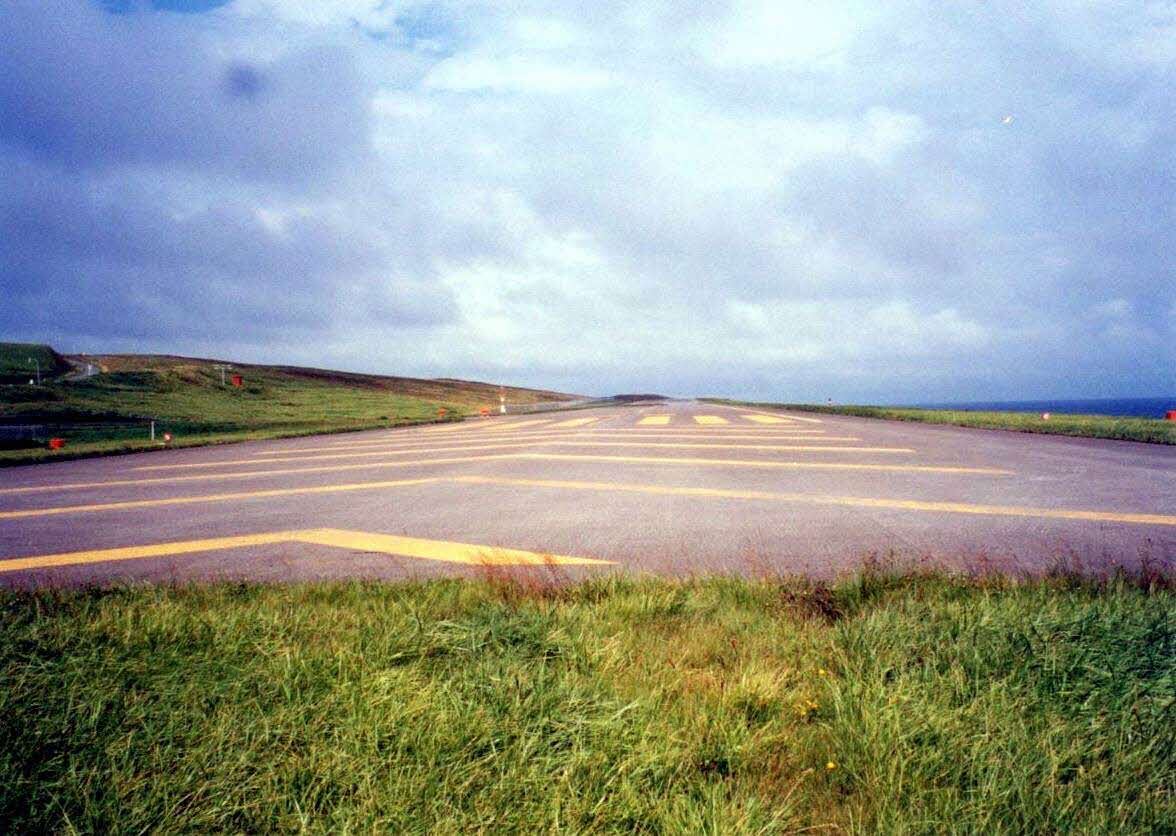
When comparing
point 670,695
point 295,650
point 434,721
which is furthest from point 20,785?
point 670,695

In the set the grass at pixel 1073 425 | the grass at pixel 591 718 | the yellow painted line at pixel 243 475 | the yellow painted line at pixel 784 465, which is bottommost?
the yellow painted line at pixel 243 475

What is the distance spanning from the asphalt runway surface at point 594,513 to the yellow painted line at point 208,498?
59 millimetres

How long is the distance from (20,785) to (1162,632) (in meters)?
4.88

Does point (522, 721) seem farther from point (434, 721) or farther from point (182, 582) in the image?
point (182, 582)

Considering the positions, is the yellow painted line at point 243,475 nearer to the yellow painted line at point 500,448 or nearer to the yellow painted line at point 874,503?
the yellow painted line at point 500,448

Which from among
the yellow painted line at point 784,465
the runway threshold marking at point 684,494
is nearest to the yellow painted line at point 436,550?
the runway threshold marking at point 684,494

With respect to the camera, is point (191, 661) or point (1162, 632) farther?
point (1162, 632)

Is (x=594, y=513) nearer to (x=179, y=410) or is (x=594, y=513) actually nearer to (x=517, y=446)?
(x=517, y=446)

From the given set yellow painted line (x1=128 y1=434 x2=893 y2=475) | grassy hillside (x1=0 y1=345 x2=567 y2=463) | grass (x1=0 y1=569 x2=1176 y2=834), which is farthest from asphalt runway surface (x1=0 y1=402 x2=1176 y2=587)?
grassy hillside (x1=0 y1=345 x2=567 y2=463)

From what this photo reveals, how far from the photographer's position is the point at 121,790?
6.03 ft

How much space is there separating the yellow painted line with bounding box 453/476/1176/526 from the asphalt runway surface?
4 cm

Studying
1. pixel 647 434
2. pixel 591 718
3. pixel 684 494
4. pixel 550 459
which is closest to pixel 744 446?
pixel 647 434

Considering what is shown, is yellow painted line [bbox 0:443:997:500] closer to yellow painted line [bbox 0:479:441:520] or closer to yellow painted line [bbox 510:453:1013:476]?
yellow painted line [bbox 510:453:1013:476]

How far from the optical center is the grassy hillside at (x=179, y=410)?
78.3 feet
